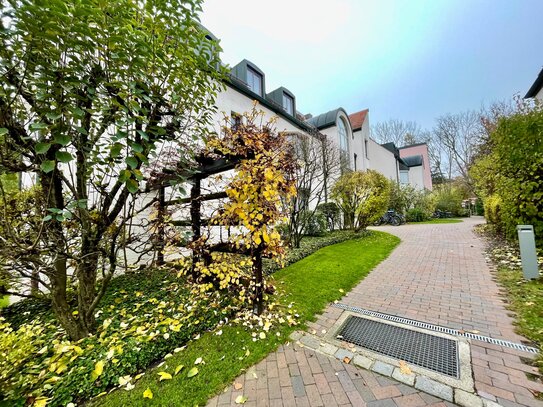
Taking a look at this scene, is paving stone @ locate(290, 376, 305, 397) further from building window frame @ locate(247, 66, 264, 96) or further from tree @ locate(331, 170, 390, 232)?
building window frame @ locate(247, 66, 264, 96)

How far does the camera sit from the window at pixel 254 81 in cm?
1025

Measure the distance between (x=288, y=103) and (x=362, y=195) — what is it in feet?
23.9

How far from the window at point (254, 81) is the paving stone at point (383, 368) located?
36.0ft

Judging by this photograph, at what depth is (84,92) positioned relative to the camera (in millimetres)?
1992

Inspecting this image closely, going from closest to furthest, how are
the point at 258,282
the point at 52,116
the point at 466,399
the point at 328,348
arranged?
the point at 52,116 < the point at 466,399 < the point at 328,348 < the point at 258,282

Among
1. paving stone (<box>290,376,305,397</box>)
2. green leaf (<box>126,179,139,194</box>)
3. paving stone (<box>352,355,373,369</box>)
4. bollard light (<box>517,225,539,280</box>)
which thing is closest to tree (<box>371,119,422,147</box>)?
bollard light (<box>517,225,539,280</box>)

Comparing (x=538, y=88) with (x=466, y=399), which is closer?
(x=466, y=399)

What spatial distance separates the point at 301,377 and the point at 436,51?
54.3 feet

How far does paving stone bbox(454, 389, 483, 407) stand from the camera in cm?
169

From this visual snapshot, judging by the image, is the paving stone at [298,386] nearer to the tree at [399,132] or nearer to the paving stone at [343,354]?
the paving stone at [343,354]

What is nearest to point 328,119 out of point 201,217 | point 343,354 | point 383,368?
point 201,217

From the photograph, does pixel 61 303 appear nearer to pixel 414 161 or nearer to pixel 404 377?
pixel 404 377

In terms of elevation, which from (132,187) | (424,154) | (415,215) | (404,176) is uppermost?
(424,154)

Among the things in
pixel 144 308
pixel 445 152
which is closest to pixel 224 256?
pixel 144 308
